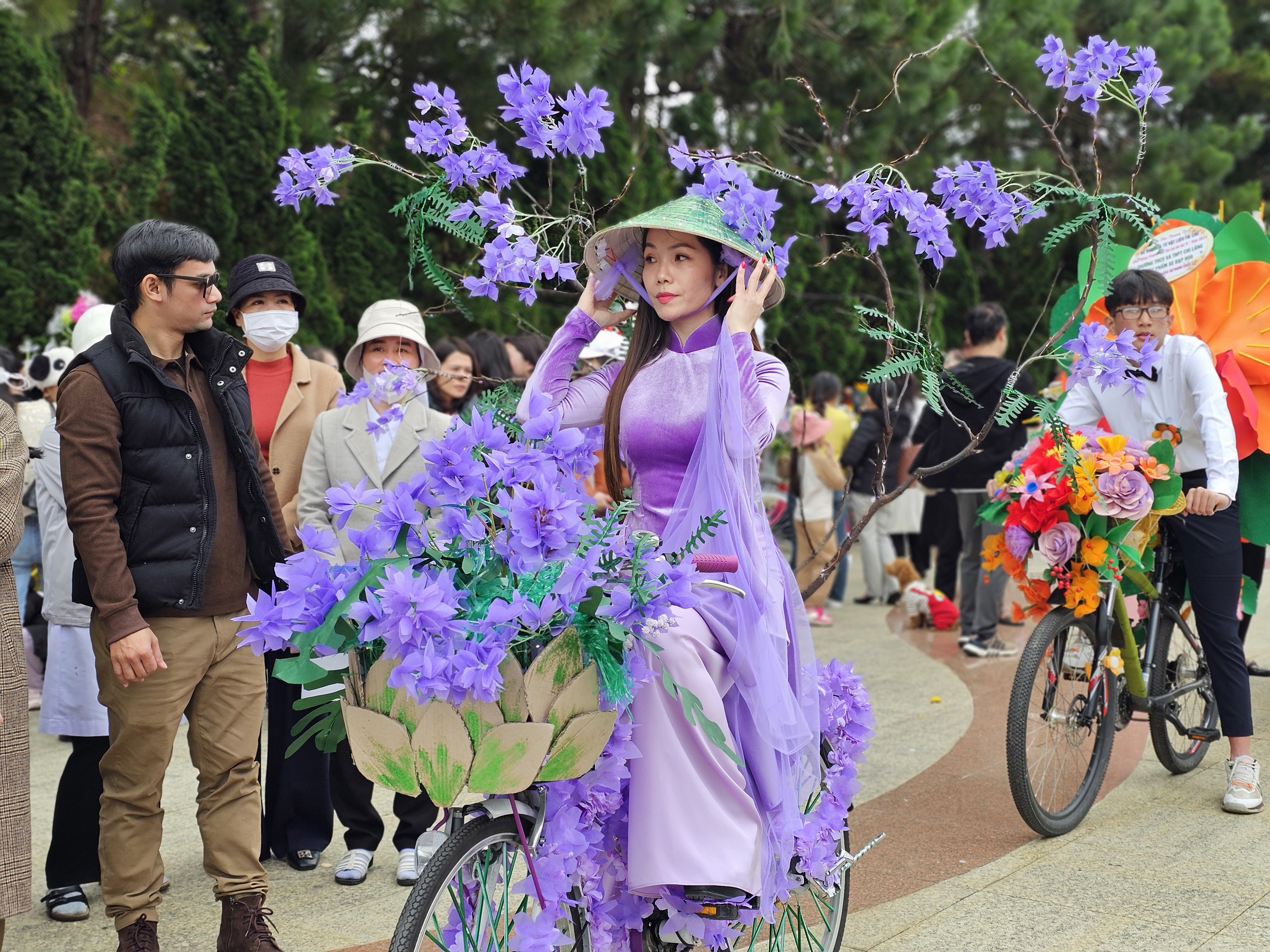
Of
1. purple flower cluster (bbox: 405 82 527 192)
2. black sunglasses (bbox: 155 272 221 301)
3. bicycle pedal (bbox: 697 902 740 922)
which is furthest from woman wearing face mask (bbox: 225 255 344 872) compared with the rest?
bicycle pedal (bbox: 697 902 740 922)

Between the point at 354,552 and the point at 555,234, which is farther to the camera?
the point at 555,234

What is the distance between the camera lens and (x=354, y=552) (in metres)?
2.44

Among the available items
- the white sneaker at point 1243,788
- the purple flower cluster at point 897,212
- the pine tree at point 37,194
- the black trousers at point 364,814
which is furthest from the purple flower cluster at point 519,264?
the pine tree at point 37,194

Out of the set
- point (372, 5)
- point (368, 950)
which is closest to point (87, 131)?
point (372, 5)

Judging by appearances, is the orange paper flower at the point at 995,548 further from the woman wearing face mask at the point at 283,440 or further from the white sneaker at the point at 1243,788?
the woman wearing face mask at the point at 283,440

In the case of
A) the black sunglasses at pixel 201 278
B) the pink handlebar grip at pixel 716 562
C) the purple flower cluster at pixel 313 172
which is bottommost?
the pink handlebar grip at pixel 716 562

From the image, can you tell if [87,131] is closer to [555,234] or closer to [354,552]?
[555,234]

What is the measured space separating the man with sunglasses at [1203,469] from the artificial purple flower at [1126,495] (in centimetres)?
26

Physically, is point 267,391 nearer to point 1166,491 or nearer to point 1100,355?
point 1100,355

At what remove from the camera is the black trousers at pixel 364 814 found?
4211mm

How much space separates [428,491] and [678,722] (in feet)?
2.37

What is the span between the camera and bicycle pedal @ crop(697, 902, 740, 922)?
2689 mm

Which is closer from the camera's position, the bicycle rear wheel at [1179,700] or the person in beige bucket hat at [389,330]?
the person in beige bucket hat at [389,330]

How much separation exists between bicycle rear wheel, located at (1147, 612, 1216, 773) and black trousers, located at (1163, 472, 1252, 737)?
4.8 inches
